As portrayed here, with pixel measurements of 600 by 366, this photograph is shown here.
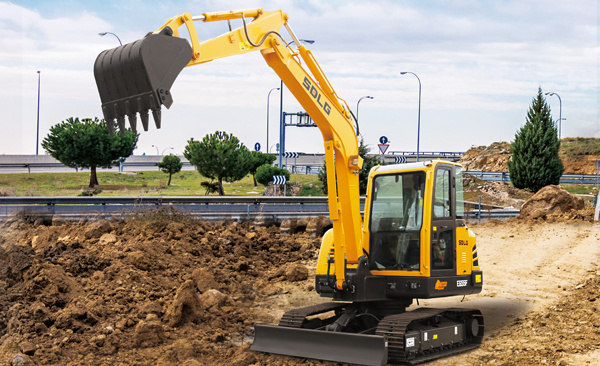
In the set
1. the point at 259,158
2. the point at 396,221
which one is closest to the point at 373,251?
the point at 396,221

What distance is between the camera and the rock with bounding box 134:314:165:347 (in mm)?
10484

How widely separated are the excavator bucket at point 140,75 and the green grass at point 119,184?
104 ft

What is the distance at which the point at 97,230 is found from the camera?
18547mm

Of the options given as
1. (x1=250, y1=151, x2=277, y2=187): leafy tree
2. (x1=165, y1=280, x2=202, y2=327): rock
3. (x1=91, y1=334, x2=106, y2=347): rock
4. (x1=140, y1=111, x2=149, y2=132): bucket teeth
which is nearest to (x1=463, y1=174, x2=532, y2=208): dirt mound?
(x1=250, y1=151, x2=277, y2=187): leafy tree

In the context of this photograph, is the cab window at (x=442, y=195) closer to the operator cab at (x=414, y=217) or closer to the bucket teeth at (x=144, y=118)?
the operator cab at (x=414, y=217)

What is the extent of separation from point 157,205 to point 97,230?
2604mm

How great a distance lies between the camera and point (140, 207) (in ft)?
67.2

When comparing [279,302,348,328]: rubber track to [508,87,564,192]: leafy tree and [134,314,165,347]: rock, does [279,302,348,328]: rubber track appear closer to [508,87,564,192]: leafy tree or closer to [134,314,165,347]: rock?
[134,314,165,347]: rock

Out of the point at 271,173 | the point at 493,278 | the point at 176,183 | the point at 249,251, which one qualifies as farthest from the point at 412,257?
the point at 176,183

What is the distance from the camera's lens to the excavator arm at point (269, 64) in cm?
764

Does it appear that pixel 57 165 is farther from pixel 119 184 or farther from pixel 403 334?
pixel 403 334

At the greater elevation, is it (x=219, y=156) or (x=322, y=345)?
(x=219, y=156)

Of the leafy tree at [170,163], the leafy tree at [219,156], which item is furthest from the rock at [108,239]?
the leafy tree at [170,163]

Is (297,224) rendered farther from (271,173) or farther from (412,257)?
(271,173)
